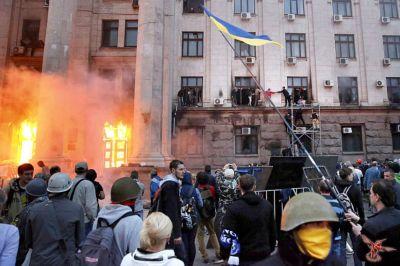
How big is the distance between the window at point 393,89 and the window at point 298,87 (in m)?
6.62

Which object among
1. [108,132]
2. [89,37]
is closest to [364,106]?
[108,132]

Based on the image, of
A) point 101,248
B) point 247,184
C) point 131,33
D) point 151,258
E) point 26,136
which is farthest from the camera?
point 131,33

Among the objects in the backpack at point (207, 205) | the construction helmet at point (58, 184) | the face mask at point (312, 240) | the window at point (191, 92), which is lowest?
the backpack at point (207, 205)

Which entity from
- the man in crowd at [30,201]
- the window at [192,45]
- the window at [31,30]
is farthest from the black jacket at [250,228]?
the window at [31,30]

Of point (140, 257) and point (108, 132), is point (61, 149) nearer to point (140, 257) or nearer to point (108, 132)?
point (108, 132)

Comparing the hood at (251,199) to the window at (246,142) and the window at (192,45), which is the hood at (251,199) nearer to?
the window at (246,142)

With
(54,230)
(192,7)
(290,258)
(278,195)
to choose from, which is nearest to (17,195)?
(54,230)

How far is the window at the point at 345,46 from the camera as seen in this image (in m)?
24.3

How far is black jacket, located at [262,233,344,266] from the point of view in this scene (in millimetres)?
1846

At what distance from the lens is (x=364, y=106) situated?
2298cm

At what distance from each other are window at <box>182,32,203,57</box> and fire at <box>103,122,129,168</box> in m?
7.98

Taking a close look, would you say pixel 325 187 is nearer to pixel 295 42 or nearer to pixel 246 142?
pixel 246 142

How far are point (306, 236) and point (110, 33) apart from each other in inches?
906

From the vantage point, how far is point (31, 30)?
21.8 metres
